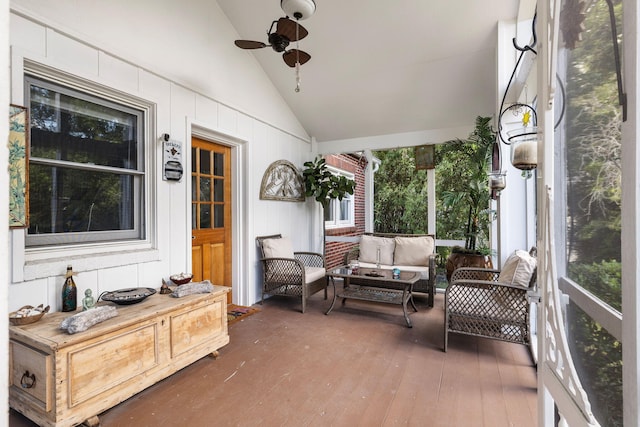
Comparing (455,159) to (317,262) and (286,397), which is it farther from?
(286,397)

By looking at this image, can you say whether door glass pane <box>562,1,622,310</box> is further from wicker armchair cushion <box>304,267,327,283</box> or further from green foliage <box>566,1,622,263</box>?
wicker armchair cushion <box>304,267,327,283</box>

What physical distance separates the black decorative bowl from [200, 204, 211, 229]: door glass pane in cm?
128

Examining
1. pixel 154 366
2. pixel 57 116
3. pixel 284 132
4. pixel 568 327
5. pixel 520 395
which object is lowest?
pixel 520 395

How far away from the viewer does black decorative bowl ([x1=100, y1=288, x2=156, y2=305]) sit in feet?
7.31

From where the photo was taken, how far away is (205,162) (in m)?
3.71

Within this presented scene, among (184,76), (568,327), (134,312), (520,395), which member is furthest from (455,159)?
(134,312)

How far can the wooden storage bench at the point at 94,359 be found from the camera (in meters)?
1.67

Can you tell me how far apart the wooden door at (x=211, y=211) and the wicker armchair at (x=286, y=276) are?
0.47 metres

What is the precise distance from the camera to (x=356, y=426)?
1815 mm

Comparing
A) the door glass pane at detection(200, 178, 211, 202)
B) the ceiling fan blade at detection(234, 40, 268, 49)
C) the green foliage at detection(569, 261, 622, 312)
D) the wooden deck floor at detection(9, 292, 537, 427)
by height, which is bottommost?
the wooden deck floor at detection(9, 292, 537, 427)

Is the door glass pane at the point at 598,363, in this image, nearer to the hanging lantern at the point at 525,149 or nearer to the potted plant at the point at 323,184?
the hanging lantern at the point at 525,149

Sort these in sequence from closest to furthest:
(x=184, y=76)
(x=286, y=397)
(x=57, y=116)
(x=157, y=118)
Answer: (x=286, y=397), (x=57, y=116), (x=157, y=118), (x=184, y=76)

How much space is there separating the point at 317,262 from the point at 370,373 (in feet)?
8.01

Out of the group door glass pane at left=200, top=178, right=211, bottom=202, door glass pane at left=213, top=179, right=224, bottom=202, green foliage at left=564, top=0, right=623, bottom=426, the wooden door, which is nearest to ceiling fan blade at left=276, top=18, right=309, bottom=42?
the wooden door
